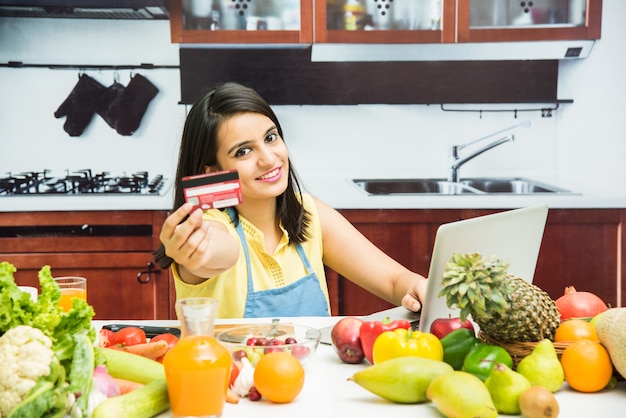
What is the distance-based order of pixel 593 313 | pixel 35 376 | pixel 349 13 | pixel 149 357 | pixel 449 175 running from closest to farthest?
pixel 35 376, pixel 149 357, pixel 593 313, pixel 349 13, pixel 449 175

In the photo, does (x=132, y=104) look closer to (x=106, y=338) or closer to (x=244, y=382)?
(x=106, y=338)

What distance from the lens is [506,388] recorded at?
115 centimetres

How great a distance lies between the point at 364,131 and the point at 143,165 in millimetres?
1098

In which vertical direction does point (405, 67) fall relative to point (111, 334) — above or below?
above

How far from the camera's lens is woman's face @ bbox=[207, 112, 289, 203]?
1.88 metres

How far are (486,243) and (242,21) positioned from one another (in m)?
2.33

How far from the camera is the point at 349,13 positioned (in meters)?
3.48

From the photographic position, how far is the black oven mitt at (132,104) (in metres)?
3.71

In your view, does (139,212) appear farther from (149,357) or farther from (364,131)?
(149,357)

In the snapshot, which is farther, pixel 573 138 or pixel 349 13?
pixel 573 138

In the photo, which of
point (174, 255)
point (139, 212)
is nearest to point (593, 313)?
point (174, 255)

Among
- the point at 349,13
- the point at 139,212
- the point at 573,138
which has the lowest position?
the point at 139,212

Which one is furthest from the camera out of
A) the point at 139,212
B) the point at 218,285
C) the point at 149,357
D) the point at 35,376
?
the point at 139,212

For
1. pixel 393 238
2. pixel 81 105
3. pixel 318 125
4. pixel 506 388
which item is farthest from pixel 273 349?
pixel 81 105
